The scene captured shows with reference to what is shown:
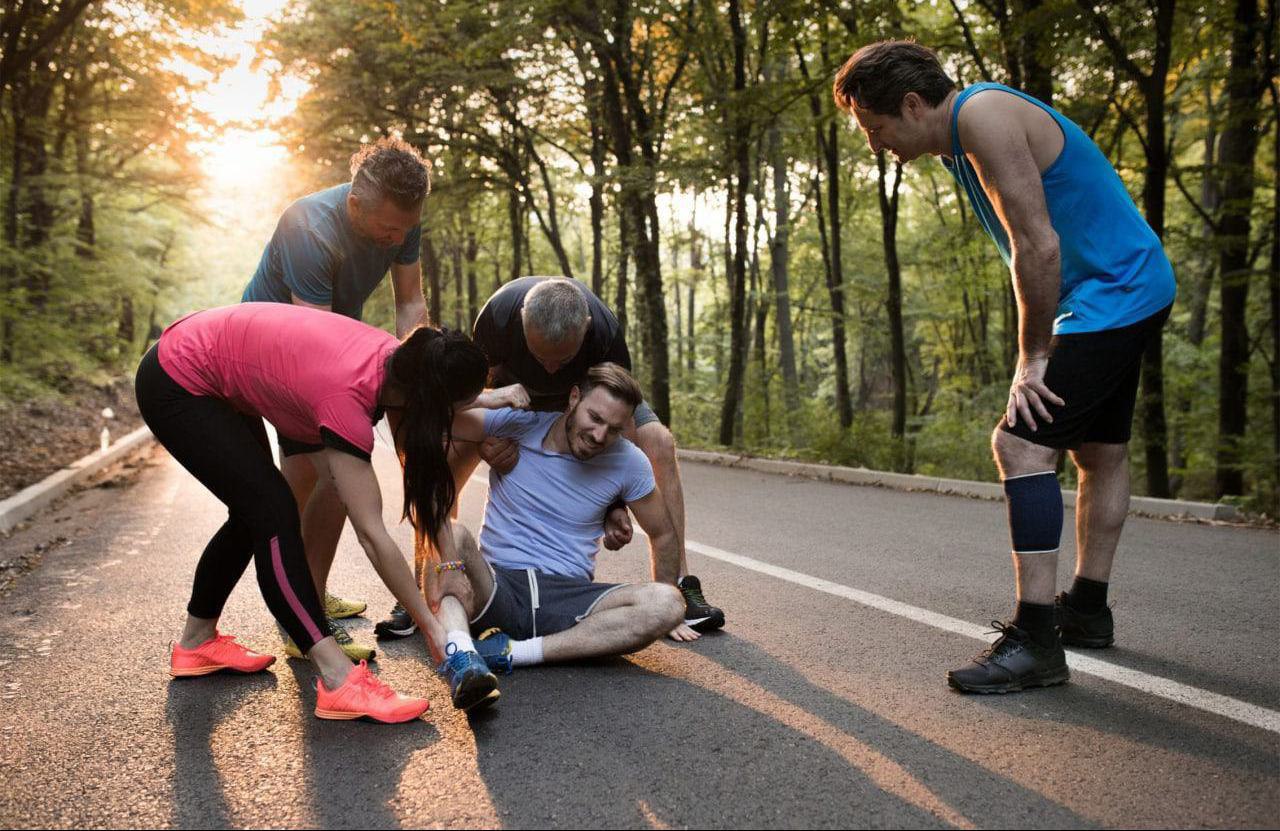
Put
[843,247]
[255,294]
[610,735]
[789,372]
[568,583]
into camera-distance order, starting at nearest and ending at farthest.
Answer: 1. [610,735]
2. [568,583]
3. [255,294]
4. [789,372]
5. [843,247]

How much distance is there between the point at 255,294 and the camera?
4.19 meters

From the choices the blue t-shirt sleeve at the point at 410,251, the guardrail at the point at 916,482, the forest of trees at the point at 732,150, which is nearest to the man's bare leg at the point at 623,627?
the blue t-shirt sleeve at the point at 410,251

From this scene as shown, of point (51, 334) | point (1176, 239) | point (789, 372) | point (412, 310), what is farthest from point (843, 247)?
point (412, 310)

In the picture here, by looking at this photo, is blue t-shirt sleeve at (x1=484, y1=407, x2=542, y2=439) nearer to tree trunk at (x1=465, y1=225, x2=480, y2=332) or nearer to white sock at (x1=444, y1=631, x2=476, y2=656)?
white sock at (x1=444, y1=631, x2=476, y2=656)

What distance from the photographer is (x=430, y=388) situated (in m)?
3.02

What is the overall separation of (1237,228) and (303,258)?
32.7ft

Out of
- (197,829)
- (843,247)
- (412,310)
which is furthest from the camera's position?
(843,247)

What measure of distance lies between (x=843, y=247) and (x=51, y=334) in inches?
762

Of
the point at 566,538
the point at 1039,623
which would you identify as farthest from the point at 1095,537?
the point at 566,538

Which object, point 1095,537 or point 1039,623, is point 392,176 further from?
point 1095,537

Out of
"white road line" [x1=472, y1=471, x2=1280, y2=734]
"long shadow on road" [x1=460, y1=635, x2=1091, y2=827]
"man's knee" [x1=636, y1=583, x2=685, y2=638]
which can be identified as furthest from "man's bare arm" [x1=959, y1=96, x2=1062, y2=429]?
"man's knee" [x1=636, y1=583, x2=685, y2=638]

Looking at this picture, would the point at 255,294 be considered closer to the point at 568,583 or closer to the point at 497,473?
the point at 497,473

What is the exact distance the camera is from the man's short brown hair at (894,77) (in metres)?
3.31

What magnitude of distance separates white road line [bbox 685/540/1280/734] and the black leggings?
257cm
